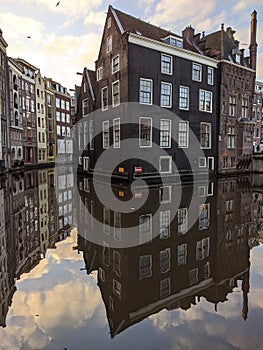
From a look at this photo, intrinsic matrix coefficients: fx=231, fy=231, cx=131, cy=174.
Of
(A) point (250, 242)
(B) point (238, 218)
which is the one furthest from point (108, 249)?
(B) point (238, 218)

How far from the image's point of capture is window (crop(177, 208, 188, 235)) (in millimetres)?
8102

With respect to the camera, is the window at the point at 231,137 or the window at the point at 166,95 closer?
the window at the point at 166,95

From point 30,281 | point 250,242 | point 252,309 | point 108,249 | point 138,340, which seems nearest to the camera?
point 138,340

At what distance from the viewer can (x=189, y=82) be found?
24.4m

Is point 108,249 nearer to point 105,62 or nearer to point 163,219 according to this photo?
point 163,219

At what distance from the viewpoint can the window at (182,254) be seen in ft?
19.5

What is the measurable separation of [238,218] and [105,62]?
2087 cm

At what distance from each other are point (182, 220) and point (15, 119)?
34595 millimetres

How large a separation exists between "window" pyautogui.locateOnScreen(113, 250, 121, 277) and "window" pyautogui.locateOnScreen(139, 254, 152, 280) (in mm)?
516

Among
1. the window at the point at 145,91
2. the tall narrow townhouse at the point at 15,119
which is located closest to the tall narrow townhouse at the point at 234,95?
the window at the point at 145,91

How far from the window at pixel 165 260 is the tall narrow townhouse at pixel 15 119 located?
30986mm

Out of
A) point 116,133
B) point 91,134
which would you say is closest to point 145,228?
point 116,133

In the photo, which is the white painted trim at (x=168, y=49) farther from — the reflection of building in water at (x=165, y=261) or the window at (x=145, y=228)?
the window at (x=145, y=228)

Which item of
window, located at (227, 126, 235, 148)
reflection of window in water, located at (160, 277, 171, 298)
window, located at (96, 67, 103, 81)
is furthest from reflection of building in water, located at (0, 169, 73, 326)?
window, located at (227, 126, 235, 148)
